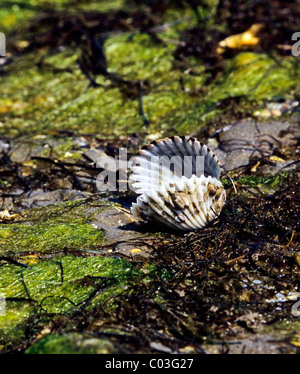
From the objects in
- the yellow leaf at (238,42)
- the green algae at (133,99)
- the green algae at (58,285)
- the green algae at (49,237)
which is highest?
the yellow leaf at (238,42)

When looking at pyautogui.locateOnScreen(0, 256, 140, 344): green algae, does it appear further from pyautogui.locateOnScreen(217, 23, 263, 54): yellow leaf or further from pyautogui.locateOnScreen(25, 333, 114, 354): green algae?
pyautogui.locateOnScreen(217, 23, 263, 54): yellow leaf

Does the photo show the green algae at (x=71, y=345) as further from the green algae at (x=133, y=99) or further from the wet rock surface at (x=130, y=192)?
the green algae at (x=133, y=99)

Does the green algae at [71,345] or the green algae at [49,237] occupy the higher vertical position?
the green algae at [49,237]

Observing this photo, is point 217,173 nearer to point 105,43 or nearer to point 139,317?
point 139,317

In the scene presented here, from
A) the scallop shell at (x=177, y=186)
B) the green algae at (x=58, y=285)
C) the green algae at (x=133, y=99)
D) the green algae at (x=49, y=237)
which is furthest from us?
the green algae at (x=133, y=99)

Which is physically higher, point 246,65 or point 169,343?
point 246,65

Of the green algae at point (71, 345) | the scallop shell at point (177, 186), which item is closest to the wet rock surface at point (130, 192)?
the green algae at point (71, 345)

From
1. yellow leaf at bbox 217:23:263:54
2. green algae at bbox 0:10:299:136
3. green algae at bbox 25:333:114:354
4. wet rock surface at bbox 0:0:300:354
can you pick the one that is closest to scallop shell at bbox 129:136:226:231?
wet rock surface at bbox 0:0:300:354

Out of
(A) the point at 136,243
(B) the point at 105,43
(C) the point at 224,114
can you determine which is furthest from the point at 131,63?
(A) the point at 136,243

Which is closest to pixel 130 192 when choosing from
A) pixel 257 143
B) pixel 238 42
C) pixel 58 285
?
pixel 58 285
